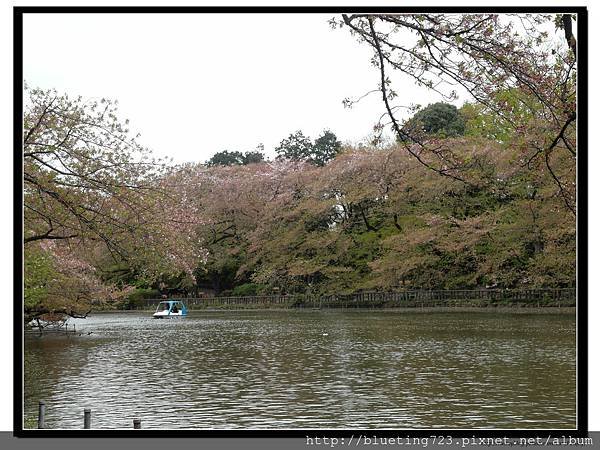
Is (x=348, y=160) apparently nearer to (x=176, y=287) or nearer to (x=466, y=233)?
(x=466, y=233)

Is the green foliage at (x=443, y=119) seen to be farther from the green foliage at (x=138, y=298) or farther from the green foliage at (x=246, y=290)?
the green foliage at (x=138, y=298)

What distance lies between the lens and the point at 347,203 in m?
33.6

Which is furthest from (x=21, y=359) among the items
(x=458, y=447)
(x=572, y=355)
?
(x=572, y=355)

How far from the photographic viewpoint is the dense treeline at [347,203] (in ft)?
19.9

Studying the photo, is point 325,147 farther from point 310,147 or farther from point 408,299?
point 408,299

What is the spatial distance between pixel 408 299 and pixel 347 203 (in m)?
5.22

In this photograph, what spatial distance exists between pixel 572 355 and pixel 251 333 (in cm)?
988

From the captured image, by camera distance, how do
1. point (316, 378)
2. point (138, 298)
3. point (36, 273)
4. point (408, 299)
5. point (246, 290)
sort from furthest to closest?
point (138, 298), point (246, 290), point (408, 299), point (36, 273), point (316, 378)

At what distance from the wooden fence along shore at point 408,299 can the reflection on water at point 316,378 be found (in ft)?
18.1

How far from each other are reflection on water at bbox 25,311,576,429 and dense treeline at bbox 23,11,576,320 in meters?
1.76

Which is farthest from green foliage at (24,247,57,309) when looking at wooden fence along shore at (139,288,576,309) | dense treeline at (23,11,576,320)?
wooden fence along shore at (139,288,576,309)

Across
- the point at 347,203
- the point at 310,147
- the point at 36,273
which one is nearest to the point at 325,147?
the point at 310,147

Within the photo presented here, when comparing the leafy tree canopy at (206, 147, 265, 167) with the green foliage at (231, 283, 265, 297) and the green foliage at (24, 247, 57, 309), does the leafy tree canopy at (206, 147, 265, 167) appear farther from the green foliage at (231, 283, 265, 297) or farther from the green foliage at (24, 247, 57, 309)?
the green foliage at (24, 247, 57, 309)

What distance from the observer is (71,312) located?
2023cm
